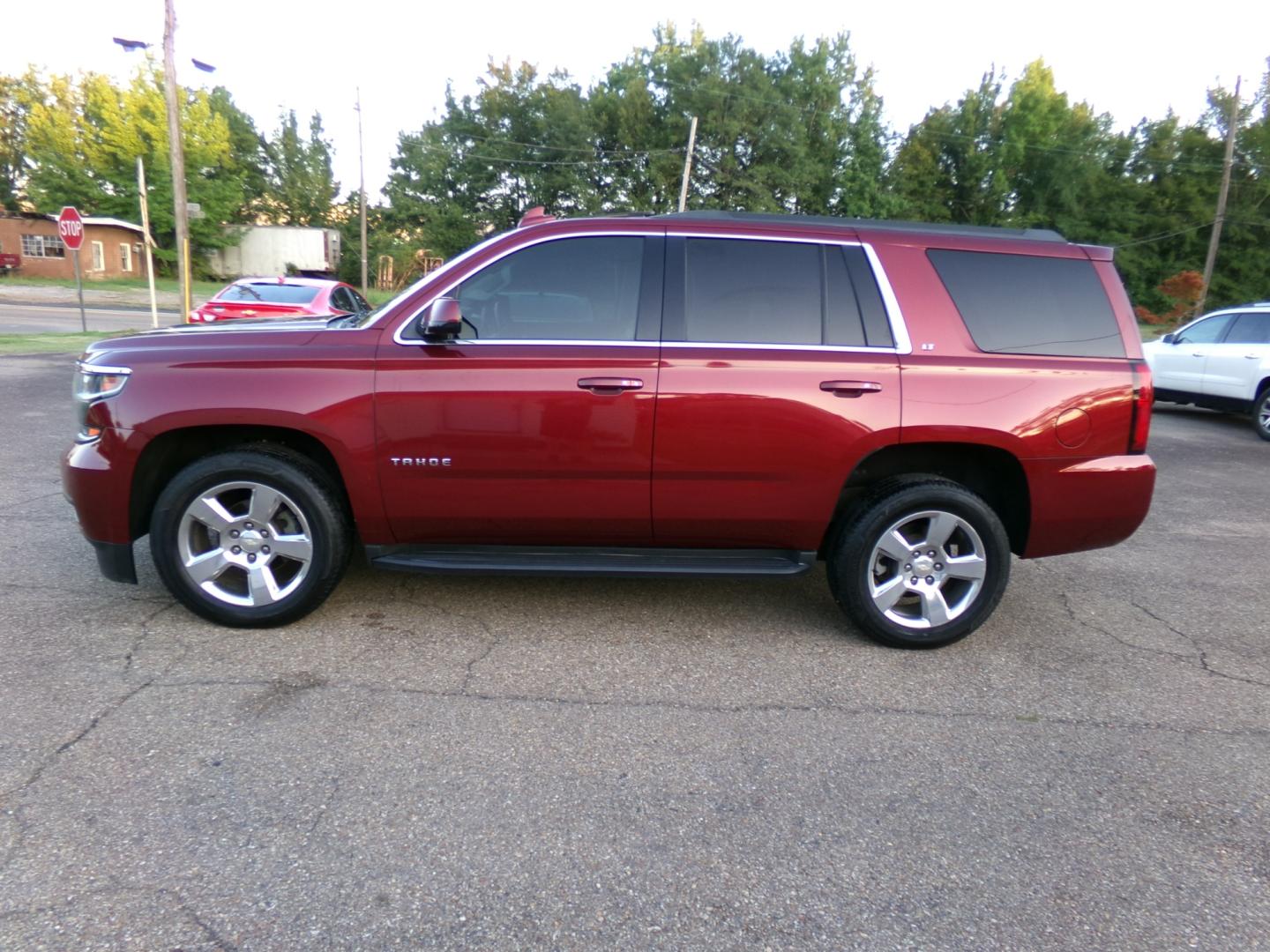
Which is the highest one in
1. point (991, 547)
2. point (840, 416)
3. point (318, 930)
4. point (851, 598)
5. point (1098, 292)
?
point (1098, 292)

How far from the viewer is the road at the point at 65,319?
20.2 metres

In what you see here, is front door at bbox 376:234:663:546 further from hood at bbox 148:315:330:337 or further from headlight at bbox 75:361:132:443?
headlight at bbox 75:361:132:443

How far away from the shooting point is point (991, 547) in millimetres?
3984

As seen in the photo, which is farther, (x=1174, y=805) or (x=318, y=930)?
(x=1174, y=805)

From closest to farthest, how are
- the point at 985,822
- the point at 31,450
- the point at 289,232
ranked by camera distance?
the point at 985,822 → the point at 31,450 → the point at 289,232

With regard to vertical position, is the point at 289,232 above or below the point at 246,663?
above

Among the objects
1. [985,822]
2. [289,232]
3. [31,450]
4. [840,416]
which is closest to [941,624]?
[840,416]

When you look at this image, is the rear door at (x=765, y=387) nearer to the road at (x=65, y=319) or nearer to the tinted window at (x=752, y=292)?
the tinted window at (x=752, y=292)

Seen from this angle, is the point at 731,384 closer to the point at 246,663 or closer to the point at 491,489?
the point at 491,489

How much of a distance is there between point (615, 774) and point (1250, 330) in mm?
12448

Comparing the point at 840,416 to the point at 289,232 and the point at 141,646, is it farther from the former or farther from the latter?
the point at 289,232

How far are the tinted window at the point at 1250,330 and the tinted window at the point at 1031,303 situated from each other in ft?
31.6

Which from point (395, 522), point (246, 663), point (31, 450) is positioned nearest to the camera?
point (246, 663)

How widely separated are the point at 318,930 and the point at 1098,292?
404 centimetres
